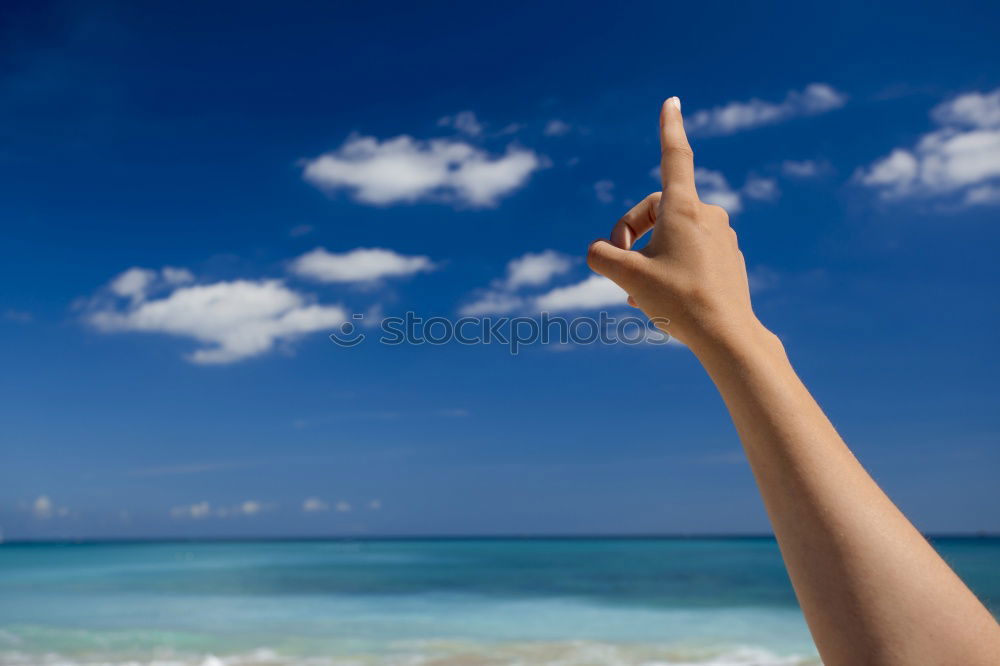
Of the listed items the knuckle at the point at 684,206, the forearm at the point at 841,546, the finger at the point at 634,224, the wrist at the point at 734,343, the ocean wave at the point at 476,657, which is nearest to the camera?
the forearm at the point at 841,546

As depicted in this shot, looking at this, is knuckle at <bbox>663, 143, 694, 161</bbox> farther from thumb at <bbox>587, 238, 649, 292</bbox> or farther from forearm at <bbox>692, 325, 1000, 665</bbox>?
forearm at <bbox>692, 325, 1000, 665</bbox>

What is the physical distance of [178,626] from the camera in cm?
→ 1487

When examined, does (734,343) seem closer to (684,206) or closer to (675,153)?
(684,206)

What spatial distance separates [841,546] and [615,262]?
43 centimetres

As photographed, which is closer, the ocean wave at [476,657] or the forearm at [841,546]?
the forearm at [841,546]

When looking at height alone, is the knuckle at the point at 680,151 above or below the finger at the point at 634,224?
above

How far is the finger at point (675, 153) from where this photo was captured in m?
0.97

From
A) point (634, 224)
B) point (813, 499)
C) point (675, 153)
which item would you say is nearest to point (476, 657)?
point (634, 224)

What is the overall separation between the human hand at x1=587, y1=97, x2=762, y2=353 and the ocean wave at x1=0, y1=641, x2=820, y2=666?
417 inches

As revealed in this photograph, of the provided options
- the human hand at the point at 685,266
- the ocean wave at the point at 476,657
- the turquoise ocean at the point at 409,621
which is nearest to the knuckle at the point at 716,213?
the human hand at the point at 685,266

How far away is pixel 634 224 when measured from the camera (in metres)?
1.10

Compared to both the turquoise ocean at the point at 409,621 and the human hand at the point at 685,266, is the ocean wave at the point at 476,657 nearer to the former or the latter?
the turquoise ocean at the point at 409,621

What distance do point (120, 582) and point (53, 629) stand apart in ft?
38.9

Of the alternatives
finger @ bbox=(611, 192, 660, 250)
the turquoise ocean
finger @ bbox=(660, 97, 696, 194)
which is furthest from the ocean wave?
finger @ bbox=(660, 97, 696, 194)
